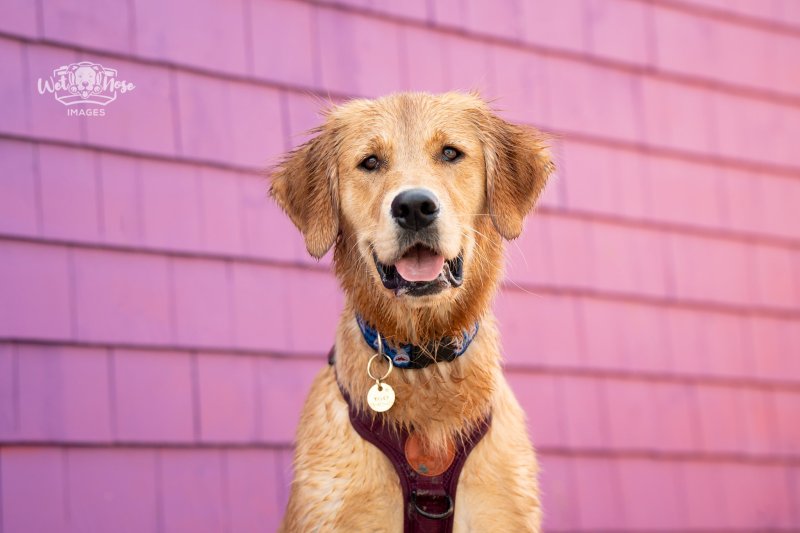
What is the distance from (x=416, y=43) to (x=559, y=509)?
2.51m

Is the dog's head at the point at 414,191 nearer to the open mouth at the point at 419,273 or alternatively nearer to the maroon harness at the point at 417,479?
the open mouth at the point at 419,273

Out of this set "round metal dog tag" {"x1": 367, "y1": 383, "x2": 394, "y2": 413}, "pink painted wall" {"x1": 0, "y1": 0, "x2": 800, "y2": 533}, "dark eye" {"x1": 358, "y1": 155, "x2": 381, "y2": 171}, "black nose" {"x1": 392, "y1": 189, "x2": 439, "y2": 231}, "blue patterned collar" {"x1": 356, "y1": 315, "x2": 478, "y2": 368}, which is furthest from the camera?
"pink painted wall" {"x1": 0, "y1": 0, "x2": 800, "y2": 533}

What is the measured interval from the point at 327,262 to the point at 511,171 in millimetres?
1524

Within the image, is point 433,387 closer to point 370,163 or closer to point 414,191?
point 414,191

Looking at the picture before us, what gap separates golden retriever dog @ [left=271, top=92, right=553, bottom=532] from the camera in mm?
3428

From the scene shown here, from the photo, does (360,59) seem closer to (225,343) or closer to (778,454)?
(225,343)

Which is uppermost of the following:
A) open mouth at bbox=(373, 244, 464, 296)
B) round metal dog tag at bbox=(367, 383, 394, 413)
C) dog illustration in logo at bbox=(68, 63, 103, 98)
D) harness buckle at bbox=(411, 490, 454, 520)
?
dog illustration in logo at bbox=(68, 63, 103, 98)

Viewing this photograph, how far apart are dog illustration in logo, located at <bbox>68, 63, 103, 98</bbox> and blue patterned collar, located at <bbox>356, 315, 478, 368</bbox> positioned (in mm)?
1588

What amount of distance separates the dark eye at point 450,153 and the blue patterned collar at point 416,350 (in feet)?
1.98

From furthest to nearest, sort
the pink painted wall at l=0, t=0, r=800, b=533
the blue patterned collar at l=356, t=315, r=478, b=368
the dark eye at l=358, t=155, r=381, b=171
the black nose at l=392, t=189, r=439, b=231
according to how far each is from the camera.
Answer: the pink painted wall at l=0, t=0, r=800, b=533
the dark eye at l=358, t=155, r=381, b=171
the blue patterned collar at l=356, t=315, r=478, b=368
the black nose at l=392, t=189, r=439, b=231

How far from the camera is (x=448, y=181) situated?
12.2 ft

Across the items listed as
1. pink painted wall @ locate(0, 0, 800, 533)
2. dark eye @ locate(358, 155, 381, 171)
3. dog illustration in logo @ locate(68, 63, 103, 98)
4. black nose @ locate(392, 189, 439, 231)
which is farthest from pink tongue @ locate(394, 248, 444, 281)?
dog illustration in logo @ locate(68, 63, 103, 98)

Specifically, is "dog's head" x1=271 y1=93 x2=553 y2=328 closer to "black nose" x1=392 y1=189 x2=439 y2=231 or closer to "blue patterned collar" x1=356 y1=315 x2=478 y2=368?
"black nose" x1=392 y1=189 x2=439 y2=231

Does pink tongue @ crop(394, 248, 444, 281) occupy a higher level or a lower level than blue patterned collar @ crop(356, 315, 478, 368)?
higher
